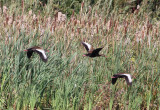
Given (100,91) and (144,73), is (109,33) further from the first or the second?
(100,91)

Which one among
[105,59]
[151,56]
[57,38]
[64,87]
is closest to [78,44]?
[57,38]

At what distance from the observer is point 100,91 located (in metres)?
3.43

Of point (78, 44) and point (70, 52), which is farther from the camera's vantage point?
point (78, 44)

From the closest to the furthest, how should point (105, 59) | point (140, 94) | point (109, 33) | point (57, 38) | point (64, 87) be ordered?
point (64, 87), point (140, 94), point (105, 59), point (57, 38), point (109, 33)

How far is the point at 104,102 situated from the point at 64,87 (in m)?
0.49

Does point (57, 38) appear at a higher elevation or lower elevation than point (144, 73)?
higher

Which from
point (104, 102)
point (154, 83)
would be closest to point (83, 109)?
point (104, 102)

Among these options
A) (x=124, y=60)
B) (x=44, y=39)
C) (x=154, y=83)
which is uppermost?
(x=44, y=39)

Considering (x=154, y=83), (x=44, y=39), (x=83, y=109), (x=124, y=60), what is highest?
(x=44, y=39)

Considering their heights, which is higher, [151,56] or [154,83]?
[151,56]

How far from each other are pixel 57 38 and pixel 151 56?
1.28m

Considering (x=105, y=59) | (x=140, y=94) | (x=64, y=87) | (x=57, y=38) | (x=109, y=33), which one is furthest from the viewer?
(x=109, y=33)

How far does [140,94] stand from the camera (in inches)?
145

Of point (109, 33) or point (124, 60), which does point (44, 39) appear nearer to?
point (124, 60)
